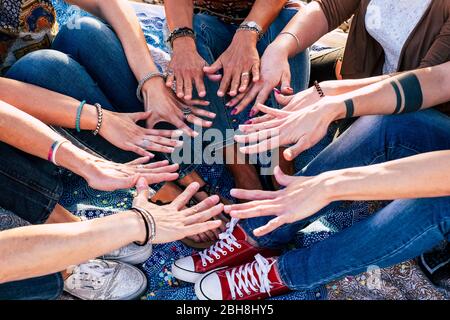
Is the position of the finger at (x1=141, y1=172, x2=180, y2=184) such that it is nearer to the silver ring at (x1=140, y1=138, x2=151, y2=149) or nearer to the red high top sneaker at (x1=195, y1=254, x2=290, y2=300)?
the silver ring at (x1=140, y1=138, x2=151, y2=149)

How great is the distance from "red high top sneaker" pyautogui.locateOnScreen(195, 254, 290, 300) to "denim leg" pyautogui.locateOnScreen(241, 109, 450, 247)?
0.37 ft

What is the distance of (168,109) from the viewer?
1.75 meters

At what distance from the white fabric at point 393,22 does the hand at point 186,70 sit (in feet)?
1.82

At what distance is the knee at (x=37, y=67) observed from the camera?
5.45ft

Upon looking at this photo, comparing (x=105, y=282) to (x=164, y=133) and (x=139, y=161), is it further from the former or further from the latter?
(x=164, y=133)

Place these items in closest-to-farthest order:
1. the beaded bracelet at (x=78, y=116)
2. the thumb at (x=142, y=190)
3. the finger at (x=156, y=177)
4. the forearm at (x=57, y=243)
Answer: the forearm at (x=57, y=243) < the thumb at (x=142, y=190) < the finger at (x=156, y=177) < the beaded bracelet at (x=78, y=116)

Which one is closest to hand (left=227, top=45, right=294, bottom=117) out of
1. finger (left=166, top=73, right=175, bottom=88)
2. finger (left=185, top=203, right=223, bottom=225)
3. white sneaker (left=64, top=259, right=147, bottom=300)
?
finger (left=166, top=73, right=175, bottom=88)

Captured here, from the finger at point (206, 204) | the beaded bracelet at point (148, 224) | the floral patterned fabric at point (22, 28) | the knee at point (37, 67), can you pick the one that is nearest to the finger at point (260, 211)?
the finger at point (206, 204)

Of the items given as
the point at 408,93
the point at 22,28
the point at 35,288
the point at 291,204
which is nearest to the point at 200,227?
the point at 291,204

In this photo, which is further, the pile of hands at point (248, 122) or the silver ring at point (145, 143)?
the silver ring at point (145, 143)

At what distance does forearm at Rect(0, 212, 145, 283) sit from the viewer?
3.78 feet

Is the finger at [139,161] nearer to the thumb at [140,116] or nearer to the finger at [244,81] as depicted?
the thumb at [140,116]
